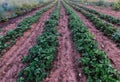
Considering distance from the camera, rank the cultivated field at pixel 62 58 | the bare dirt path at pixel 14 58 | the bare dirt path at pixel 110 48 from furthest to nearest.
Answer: the bare dirt path at pixel 110 48
the bare dirt path at pixel 14 58
the cultivated field at pixel 62 58

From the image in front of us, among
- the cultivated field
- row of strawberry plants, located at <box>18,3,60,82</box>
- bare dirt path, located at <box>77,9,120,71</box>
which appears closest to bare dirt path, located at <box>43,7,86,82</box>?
the cultivated field

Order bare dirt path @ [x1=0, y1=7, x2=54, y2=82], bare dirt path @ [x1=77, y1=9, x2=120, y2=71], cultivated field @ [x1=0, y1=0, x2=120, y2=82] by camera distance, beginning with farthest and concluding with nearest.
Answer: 1. bare dirt path @ [x1=77, y1=9, x2=120, y2=71]
2. bare dirt path @ [x1=0, y1=7, x2=54, y2=82]
3. cultivated field @ [x1=0, y1=0, x2=120, y2=82]

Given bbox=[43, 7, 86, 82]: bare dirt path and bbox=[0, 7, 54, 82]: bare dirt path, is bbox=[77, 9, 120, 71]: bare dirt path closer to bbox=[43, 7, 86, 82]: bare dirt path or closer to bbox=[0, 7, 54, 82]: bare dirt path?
bbox=[43, 7, 86, 82]: bare dirt path

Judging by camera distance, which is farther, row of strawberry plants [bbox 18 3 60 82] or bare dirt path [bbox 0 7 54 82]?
bare dirt path [bbox 0 7 54 82]

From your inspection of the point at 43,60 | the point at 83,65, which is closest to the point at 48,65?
the point at 43,60

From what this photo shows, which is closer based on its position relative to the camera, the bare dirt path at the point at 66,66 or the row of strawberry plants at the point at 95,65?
the row of strawberry plants at the point at 95,65

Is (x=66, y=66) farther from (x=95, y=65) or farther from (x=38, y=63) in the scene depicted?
(x=95, y=65)

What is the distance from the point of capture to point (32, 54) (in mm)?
8070

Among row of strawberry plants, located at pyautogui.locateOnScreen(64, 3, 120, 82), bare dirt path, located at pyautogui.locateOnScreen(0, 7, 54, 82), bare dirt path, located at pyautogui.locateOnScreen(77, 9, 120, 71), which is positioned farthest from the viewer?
bare dirt path, located at pyautogui.locateOnScreen(77, 9, 120, 71)

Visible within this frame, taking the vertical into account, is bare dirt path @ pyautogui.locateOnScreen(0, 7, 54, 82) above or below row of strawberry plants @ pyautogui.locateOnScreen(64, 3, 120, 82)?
below

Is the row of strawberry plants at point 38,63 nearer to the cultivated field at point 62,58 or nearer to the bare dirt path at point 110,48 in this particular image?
the cultivated field at point 62,58

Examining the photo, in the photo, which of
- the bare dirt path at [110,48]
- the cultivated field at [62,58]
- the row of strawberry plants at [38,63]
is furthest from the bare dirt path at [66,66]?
the bare dirt path at [110,48]

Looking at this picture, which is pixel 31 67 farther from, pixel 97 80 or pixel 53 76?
pixel 97 80

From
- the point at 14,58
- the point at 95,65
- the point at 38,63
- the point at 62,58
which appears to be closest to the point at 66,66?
the point at 62,58
